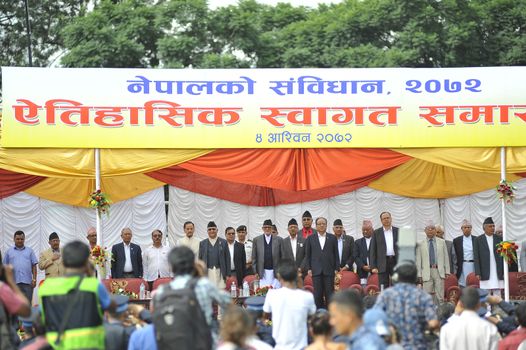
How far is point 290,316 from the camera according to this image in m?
9.83

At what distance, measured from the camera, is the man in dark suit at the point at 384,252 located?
55.2 feet

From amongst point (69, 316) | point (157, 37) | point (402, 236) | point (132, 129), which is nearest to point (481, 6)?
point (157, 37)

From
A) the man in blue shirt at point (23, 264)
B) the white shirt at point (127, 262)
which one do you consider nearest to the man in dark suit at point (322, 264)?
the white shirt at point (127, 262)

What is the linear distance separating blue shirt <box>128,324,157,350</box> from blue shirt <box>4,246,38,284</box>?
9.07 metres

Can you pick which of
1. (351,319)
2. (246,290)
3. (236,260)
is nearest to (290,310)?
(351,319)

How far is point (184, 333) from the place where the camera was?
7.80 m

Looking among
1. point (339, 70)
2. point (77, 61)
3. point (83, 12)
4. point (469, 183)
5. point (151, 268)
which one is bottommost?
point (151, 268)

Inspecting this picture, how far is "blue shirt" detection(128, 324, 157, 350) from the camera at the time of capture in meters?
8.29

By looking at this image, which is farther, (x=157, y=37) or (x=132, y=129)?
(x=157, y=37)

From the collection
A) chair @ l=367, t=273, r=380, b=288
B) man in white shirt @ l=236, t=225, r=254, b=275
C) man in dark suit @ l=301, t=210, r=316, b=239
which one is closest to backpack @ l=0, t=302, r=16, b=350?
man in dark suit @ l=301, t=210, r=316, b=239

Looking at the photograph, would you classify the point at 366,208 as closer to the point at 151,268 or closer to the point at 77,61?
the point at 151,268

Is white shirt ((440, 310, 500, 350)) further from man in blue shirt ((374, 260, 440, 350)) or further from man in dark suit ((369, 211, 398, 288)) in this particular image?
man in dark suit ((369, 211, 398, 288))

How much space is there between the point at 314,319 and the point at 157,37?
22.2 m

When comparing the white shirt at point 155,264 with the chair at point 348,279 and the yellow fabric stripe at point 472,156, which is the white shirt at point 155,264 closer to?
the chair at point 348,279
